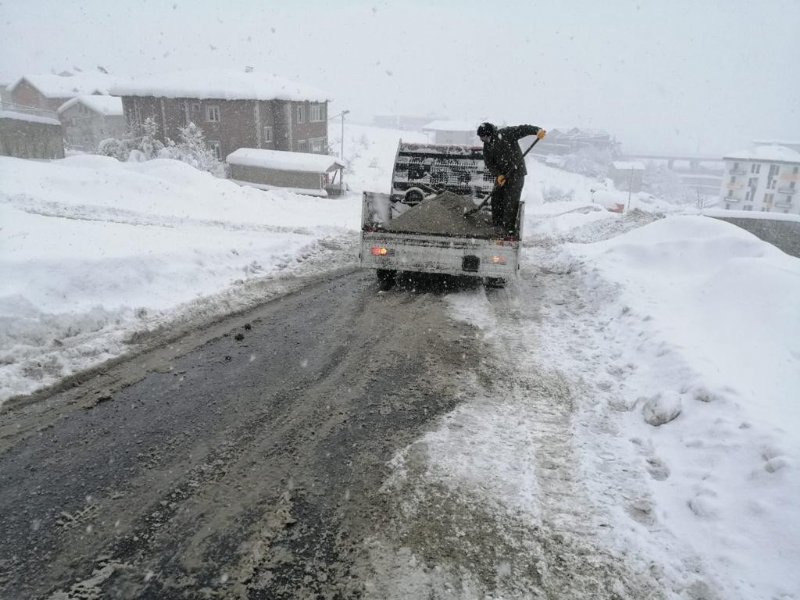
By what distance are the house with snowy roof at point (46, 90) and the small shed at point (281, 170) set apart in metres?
39.3

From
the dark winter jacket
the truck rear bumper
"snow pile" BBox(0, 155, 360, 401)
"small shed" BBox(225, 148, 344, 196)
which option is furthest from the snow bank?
"small shed" BBox(225, 148, 344, 196)

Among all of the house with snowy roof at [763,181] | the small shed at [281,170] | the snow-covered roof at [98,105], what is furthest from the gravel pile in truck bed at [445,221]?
the house with snowy roof at [763,181]

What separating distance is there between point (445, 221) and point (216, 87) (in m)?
36.3

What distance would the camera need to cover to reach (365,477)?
141 inches

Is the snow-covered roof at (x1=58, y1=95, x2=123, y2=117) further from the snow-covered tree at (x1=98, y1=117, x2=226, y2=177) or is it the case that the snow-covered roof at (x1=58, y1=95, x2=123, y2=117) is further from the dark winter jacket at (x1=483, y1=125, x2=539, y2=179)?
the dark winter jacket at (x1=483, y1=125, x2=539, y2=179)

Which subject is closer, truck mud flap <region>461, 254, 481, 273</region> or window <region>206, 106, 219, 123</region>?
truck mud flap <region>461, 254, 481, 273</region>

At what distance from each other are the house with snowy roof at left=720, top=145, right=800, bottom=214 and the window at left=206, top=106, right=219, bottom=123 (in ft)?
209

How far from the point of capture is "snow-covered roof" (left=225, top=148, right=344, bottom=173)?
34481 mm

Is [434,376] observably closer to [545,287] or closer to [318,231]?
[545,287]

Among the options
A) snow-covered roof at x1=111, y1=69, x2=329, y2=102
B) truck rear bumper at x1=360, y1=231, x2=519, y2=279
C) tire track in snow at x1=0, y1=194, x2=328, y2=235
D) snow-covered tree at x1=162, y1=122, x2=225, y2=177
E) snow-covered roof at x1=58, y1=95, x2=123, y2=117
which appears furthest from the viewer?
snow-covered roof at x1=58, y1=95, x2=123, y2=117

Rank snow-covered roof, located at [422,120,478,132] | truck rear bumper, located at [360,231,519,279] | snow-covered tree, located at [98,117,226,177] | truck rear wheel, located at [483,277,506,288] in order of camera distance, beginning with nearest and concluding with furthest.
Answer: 1. truck rear bumper, located at [360,231,519,279]
2. truck rear wheel, located at [483,277,506,288]
3. snow-covered tree, located at [98,117,226,177]
4. snow-covered roof, located at [422,120,478,132]

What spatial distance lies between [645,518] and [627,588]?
641mm

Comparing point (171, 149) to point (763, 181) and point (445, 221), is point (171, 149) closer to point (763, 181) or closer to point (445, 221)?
point (445, 221)

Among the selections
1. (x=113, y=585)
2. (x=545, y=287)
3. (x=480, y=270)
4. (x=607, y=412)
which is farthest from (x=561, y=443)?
(x=545, y=287)
